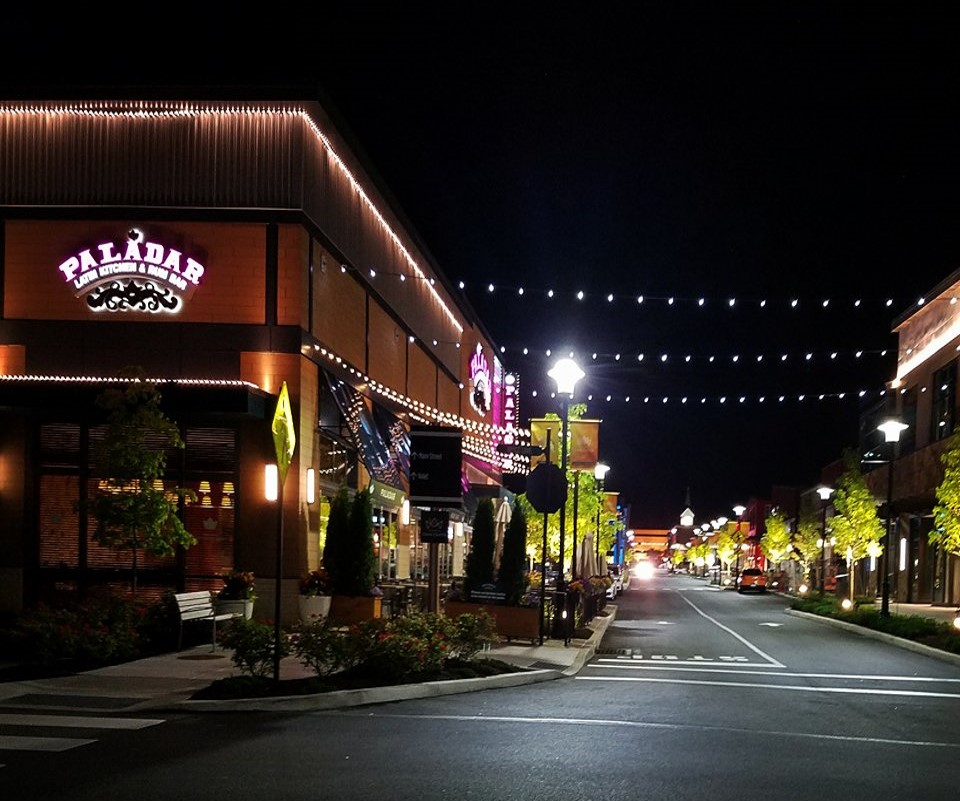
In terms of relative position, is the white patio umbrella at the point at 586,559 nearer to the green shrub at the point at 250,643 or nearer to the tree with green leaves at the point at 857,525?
the tree with green leaves at the point at 857,525

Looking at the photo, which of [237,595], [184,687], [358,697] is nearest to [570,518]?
[237,595]

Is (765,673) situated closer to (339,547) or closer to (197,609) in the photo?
(339,547)

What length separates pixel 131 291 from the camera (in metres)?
23.8

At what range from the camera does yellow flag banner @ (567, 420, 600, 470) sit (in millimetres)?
27734

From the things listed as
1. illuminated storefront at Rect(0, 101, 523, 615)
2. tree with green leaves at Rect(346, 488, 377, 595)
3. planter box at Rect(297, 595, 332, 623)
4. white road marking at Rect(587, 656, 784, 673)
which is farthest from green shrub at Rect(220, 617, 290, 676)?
tree with green leaves at Rect(346, 488, 377, 595)

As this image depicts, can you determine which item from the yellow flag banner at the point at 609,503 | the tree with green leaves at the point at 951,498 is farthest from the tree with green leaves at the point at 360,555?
the yellow flag banner at the point at 609,503

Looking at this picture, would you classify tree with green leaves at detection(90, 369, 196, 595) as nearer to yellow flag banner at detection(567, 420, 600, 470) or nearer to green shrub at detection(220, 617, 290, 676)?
green shrub at detection(220, 617, 290, 676)

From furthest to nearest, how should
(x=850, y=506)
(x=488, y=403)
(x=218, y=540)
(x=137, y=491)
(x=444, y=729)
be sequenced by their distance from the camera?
(x=488, y=403), (x=850, y=506), (x=218, y=540), (x=137, y=491), (x=444, y=729)

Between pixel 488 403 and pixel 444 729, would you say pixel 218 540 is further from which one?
pixel 488 403

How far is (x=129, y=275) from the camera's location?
23781 millimetres

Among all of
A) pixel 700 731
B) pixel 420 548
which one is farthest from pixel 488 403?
pixel 700 731

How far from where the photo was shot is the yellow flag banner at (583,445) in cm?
2773

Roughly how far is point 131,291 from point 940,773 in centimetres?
1881

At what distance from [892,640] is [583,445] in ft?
26.9
